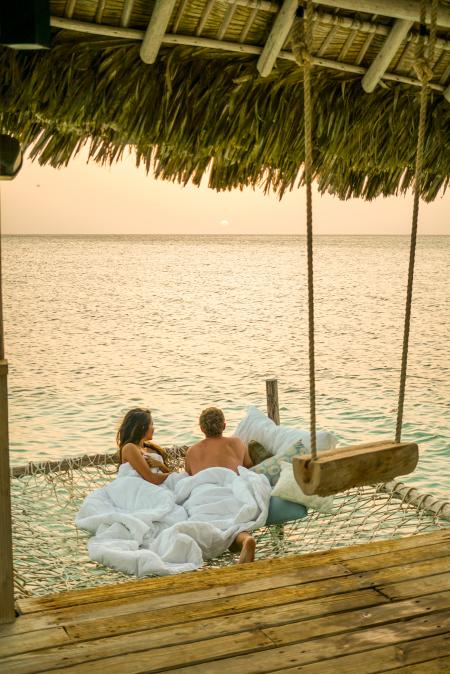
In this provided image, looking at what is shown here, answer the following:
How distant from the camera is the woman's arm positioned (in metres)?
3.58

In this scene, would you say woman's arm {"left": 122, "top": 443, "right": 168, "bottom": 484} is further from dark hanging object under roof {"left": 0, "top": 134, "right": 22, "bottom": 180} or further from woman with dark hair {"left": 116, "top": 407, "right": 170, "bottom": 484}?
dark hanging object under roof {"left": 0, "top": 134, "right": 22, "bottom": 180}

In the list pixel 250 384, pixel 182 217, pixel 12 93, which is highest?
pixel 182 217

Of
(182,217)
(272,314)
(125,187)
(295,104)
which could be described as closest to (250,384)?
(272,314)

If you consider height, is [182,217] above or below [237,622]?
above

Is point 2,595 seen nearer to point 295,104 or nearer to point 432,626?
point 432,626

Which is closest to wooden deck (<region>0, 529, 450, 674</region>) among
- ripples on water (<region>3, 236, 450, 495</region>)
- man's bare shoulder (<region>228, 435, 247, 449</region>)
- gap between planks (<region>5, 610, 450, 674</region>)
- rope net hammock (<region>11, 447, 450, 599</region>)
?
gap between planks (<region>5, 610, 450, 674</region>)

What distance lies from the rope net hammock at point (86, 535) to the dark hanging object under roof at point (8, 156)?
1341 millimetres

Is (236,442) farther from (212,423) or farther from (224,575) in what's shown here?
(224,575)

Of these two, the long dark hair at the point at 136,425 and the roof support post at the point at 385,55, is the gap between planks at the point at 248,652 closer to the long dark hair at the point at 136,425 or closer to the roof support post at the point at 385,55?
the roof support post at the point at 385,55

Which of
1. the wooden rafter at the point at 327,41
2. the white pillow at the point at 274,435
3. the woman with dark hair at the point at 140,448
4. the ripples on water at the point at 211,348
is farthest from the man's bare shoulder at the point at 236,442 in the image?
the ripples on water at the point at 211,348

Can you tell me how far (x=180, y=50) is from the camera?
8.52 feet

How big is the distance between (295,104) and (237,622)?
1647mm

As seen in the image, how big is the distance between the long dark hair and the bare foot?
0.77 meters

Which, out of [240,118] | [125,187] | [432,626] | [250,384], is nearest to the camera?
[432,626]
